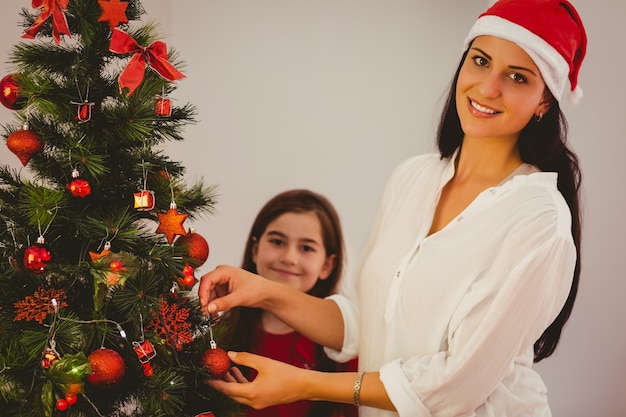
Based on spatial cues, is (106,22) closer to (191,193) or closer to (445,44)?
(191,193)

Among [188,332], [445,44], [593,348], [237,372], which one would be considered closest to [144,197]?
[188,332]

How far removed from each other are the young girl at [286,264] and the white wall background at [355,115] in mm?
43

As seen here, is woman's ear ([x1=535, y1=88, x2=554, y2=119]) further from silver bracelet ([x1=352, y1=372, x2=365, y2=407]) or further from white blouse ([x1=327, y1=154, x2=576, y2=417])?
silver bracelet ([x1=352, y1=372, x2=365, y2=407])

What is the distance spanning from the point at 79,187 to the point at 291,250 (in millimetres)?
928

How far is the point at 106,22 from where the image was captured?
3.88 feet

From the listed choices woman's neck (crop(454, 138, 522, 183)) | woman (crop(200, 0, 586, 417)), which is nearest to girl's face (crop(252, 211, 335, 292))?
woman (crop(200, 0, 586, 417))

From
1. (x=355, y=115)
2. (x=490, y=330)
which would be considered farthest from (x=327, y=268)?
(x=490, y=330)

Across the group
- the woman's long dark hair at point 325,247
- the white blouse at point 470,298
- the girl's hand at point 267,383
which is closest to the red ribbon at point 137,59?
the girl's hand at point 267,383

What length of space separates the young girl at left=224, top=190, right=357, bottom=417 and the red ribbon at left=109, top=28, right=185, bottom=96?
83cm

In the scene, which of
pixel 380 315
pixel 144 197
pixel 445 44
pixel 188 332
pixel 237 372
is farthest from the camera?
pixel 445 44

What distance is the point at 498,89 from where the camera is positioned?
1.47 metres

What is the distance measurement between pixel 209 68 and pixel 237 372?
2.85 ft

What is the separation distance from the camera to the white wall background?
1943 millimetres

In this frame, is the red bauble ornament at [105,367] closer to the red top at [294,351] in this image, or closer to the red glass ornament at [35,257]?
the red glass ornament at [35,257]
